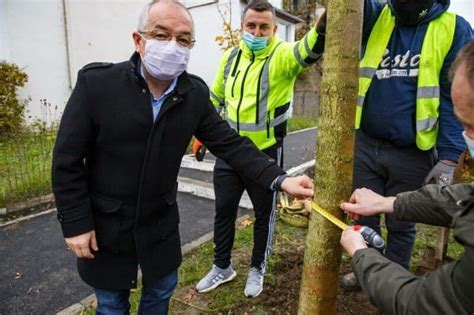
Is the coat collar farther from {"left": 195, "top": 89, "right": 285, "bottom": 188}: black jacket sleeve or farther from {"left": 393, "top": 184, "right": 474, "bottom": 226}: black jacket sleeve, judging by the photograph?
{"left": 393, "top": 184, "right": 474, "bottom": 226}: black jacket sleeve

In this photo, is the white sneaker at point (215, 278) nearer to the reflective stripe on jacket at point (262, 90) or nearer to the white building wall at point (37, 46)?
the reflective stripe on jacket at point (262, 90)

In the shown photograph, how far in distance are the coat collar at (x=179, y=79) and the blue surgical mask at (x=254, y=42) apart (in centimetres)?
99

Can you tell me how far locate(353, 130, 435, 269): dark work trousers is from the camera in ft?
7.70

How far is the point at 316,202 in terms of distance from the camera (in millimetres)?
1759

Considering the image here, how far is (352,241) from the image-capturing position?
1.49 m

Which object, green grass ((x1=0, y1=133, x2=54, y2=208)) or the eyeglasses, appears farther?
green grass ((x1=0, y1=133, x2=54, y2=208))

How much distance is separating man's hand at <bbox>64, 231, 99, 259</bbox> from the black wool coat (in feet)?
0.09

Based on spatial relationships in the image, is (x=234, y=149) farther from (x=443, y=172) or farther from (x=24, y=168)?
(x=24, y=168)

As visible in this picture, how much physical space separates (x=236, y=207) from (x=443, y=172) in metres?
1.51

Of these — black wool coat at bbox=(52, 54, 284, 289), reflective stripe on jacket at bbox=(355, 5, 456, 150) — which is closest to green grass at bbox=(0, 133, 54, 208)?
black wool coat at bbox=(52, 54, 284, 289)

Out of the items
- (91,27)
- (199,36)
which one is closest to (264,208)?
(91,27)

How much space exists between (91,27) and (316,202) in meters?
11.6

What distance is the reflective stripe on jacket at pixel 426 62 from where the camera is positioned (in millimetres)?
2133

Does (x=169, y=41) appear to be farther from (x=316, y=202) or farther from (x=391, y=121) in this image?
(x=391, y=121)
